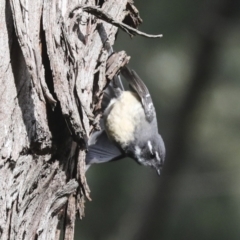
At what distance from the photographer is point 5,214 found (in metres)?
1.92

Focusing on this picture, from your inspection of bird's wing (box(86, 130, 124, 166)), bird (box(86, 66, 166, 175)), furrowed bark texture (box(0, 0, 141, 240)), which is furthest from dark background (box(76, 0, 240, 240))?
furrowed bark texture (box(0, 0, 141, 240))

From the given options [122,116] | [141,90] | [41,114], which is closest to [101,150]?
[122,116]

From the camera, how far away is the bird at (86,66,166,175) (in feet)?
12.2

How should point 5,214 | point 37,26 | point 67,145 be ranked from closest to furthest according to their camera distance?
point 5,214, point 37,26, point 67,145

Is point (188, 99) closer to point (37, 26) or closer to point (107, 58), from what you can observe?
point (107, 58)

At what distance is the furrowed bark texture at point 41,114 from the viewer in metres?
1.95

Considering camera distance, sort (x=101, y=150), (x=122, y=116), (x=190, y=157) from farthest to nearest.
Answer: (x=190, y=157) → (x=122, y=116) → (x=101, y=150)

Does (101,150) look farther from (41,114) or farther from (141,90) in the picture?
(41,114)

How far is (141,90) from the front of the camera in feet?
12.2

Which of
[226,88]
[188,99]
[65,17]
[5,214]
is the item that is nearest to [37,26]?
[65,17]

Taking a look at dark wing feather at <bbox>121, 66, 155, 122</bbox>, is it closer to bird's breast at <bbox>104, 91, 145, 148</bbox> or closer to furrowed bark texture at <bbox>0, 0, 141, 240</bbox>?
bird's breast at <bbox>104, 91, 145, 148</bbox>

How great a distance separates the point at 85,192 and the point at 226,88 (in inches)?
143

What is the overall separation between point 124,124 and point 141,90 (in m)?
0.33

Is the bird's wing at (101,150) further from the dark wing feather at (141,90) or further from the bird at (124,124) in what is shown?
the dark wing feather at (141,90)
